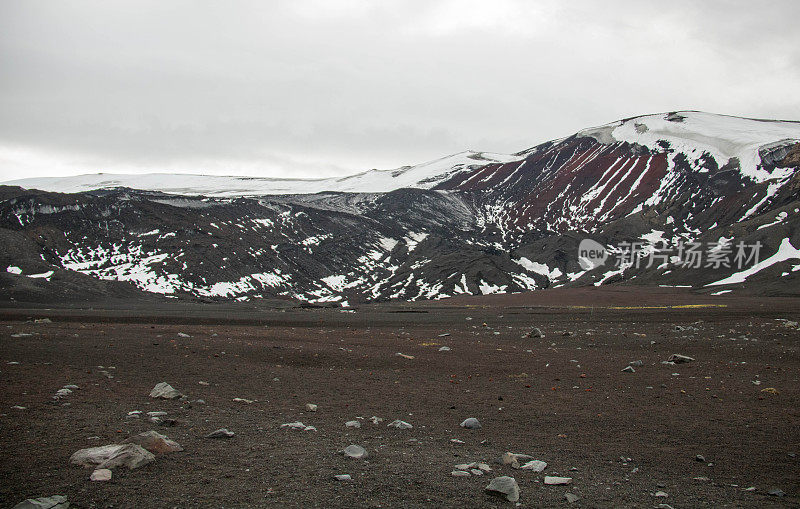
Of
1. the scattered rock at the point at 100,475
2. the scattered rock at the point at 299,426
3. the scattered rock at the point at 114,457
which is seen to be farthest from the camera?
the scattered rock at the point at 299,426

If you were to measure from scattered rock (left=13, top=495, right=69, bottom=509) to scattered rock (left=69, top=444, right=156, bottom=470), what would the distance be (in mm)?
1035

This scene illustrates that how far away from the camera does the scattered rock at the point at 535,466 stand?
7.46m

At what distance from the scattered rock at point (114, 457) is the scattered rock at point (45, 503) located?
104 centimetres

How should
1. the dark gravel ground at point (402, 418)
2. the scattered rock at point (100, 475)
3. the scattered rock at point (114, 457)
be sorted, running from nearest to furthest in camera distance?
the scattered rock at point (100, 475)
the dark gravel ground at point (402, 418)
the scattered rock at point (114, 457)

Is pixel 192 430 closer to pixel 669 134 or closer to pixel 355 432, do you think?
pixel 355 432

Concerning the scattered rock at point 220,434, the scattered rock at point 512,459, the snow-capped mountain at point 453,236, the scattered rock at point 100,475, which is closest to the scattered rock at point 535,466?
the scattered rock at point 512,459

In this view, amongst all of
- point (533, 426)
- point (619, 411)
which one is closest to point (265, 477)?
point (533, 426)

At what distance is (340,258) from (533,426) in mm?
115929

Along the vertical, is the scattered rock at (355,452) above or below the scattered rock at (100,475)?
below

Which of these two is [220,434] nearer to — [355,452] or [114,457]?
[114,457]

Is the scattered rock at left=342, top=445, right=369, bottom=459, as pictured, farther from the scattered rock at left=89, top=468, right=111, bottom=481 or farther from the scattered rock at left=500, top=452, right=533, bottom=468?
the scattered rock at left=89, top=468, right=111, bottom=481

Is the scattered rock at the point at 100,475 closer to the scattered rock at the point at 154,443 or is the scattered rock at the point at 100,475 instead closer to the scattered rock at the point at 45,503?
the scattered rock at the point at 45,503

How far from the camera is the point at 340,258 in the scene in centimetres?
12506

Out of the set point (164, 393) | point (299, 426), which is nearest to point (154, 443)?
point (299, 426)
